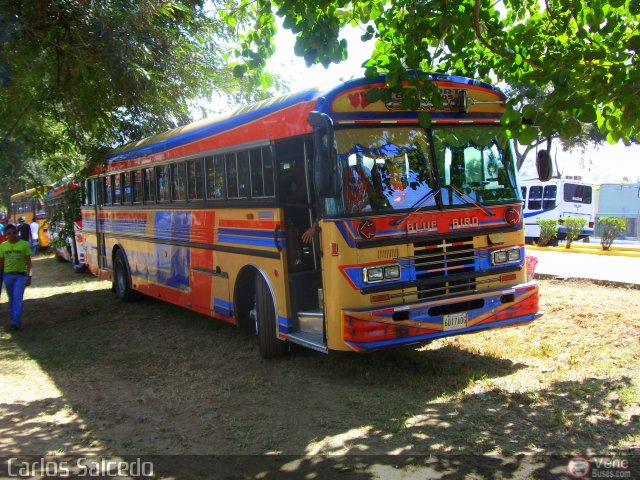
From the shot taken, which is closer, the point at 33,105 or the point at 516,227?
the point at 516,227

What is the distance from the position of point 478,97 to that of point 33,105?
887 cm

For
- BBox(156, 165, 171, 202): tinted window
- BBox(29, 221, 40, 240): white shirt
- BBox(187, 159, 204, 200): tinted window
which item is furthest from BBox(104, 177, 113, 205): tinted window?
BBox(29, 221, 40, 240): white shirt

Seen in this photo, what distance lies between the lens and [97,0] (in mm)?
8797

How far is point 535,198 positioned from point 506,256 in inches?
814

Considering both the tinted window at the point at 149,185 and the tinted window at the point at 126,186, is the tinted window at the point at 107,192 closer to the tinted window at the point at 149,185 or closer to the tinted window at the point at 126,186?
the tinted window at the point at 126,186

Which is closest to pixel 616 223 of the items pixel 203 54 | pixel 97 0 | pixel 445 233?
pixel 203 54

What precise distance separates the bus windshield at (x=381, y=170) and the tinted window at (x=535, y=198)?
21.1 meters

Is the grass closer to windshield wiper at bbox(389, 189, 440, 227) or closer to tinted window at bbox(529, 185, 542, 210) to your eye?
windshield wiper at bbox(389, 189, 440, 227)

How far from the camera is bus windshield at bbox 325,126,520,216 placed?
5707 millimetres

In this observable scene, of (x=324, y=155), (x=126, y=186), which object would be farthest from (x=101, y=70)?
(x=324, y=155)

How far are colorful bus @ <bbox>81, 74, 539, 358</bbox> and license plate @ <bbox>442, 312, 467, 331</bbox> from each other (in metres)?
0.01

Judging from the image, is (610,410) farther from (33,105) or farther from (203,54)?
(33,105)

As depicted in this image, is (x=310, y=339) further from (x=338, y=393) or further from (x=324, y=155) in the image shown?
(x=324, y=155)

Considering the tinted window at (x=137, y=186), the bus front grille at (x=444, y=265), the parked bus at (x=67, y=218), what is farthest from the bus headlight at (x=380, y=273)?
the parked bus at (x=67, y=218)
